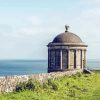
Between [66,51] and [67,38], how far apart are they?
169cm

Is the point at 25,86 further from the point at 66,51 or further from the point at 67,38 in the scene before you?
the point at 67,38

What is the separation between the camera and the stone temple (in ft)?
166

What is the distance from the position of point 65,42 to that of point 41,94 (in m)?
23.6

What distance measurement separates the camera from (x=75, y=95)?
29.2 metres

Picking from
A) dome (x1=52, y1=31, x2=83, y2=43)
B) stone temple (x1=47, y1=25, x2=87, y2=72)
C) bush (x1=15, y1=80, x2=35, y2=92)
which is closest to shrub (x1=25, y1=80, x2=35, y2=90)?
bush (x1=15, y1=80, x2=35, y2=92)

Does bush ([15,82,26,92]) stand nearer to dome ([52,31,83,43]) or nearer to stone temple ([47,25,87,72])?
stone temple ([47,25,87,72])

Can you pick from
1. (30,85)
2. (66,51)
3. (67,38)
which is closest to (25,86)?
(30,85)

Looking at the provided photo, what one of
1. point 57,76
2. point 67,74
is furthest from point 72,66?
point 57,76

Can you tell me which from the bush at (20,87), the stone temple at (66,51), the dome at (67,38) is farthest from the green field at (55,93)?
the dome at (67,38)

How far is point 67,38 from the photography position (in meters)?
50.7

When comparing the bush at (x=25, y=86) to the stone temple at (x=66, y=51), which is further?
the stone temple at (x=66, y=51)

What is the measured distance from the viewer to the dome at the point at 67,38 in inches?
1993

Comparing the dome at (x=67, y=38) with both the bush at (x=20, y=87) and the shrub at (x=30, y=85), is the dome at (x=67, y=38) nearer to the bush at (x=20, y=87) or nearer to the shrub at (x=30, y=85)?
the shrub at (x=30, y=85)

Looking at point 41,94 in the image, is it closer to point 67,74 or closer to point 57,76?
point 57,76
